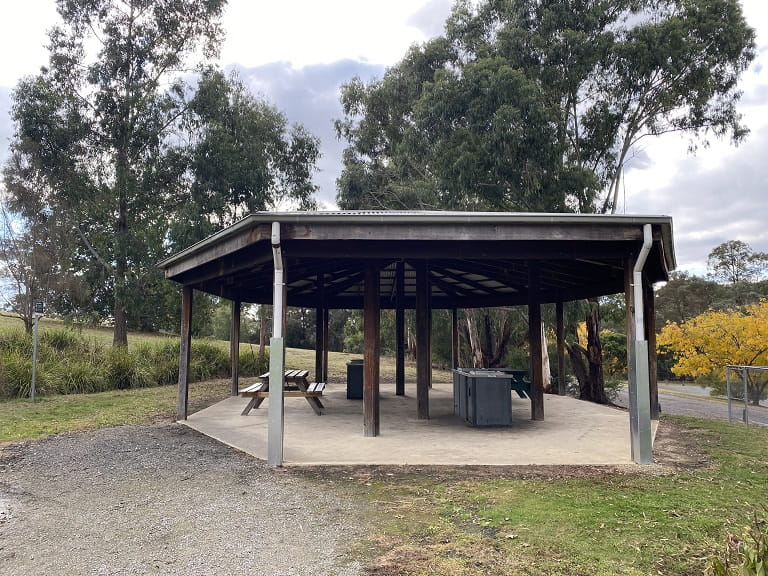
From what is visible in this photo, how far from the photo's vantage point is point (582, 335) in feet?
61.8

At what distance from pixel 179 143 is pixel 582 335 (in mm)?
16544

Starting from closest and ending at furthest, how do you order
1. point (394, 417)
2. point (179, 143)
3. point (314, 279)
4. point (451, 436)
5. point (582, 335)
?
point (451, 436)
point (394, 417)
point (314, 279)
point (179, 143)
point (582, 335)

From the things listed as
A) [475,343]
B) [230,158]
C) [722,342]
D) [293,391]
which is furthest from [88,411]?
[722,342]

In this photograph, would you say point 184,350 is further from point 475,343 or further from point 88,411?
point 475,343

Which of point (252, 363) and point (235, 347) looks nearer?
point (235, 347)

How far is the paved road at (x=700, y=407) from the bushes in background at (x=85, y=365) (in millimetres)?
13839

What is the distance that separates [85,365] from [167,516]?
10071 mm

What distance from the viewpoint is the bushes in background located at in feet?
34.9

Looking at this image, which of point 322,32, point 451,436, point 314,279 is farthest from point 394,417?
point 322,32

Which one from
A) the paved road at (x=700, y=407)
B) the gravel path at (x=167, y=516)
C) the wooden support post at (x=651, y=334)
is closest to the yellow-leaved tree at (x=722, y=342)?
the paved road at (x=700, y=407)

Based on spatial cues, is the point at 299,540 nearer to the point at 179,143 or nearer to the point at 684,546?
the point at 684,546

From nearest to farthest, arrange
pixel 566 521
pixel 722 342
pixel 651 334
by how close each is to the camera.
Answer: pixel 566 521
pixel 651 334
pixel 722 342

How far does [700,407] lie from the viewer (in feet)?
56.3

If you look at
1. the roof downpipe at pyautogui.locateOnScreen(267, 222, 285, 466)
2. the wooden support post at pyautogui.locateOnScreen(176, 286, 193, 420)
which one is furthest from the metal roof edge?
the wooden support post at pyautogui.locateOnScreen(176, 286, 193, 420)
